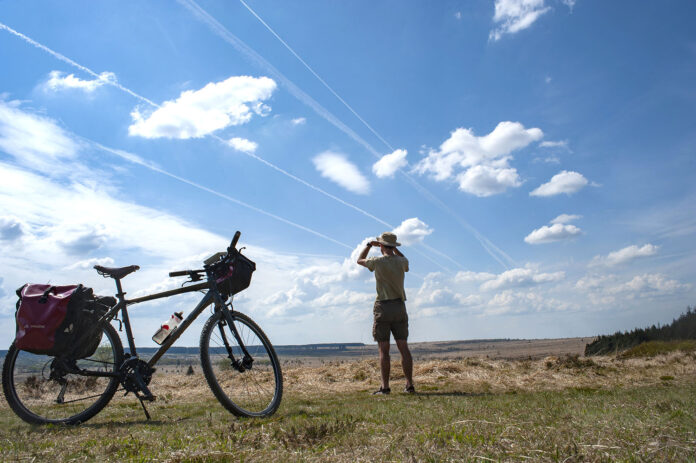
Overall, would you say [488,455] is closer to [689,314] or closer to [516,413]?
[516,413]

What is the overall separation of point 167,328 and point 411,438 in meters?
3.70

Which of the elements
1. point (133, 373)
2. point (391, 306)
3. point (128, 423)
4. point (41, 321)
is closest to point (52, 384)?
point (41, 321)

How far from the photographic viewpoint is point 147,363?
5688 mm

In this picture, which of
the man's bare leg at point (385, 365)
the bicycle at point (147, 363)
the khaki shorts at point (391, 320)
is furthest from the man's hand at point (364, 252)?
the bicycle at point (147, 363)

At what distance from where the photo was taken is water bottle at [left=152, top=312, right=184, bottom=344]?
577 cm

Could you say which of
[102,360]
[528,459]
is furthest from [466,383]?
[528,459]

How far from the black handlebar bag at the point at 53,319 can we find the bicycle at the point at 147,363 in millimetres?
128

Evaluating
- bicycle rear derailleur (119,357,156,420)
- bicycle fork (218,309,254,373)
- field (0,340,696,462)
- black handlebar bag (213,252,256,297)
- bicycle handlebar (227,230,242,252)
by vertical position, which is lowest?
field (0,340,696,462)

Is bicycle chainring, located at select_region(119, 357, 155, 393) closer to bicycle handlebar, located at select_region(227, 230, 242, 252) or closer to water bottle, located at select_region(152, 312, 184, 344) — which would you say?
water bottle, located at select_region(152, 312, 184, 344)

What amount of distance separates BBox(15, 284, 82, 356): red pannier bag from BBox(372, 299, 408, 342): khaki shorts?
4.63 meters

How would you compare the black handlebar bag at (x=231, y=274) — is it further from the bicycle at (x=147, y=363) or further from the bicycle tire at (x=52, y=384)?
the bicycle tire at (x=52, y=384)

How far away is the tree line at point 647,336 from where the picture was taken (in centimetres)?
2366

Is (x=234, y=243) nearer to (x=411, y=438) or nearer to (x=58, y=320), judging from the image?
(x=58, y=320)

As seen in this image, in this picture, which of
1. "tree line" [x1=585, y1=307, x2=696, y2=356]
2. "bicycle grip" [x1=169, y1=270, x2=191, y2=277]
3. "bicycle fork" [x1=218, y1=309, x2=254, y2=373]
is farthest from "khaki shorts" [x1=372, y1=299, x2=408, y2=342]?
"tree line" [x1=585, y1=307, x2=696, y2=356]
